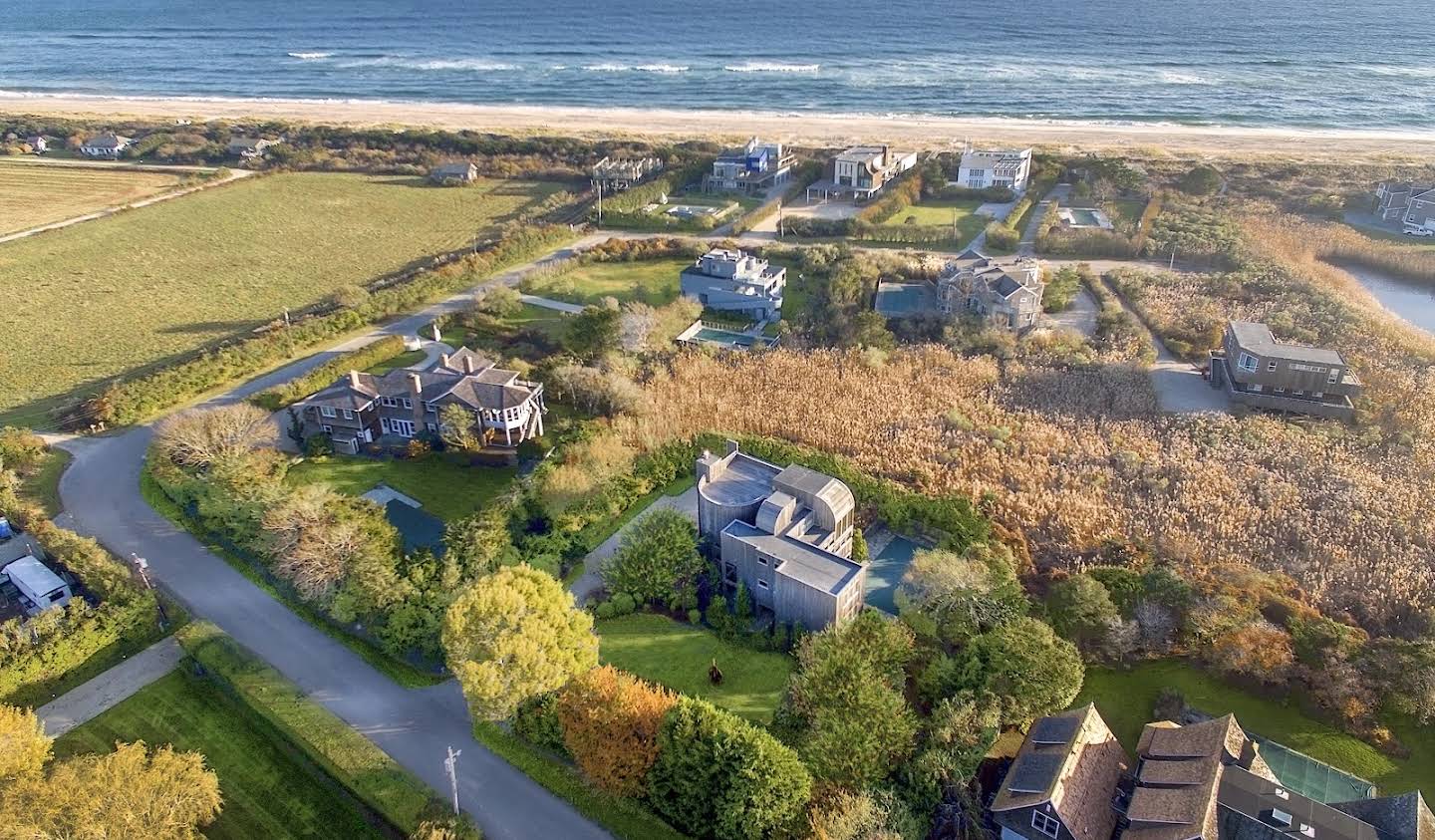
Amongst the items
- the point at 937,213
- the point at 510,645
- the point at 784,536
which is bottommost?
the point at 510,645

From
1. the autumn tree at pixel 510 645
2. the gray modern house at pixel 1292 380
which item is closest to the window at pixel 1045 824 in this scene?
the autumn tree at pixel 510 645

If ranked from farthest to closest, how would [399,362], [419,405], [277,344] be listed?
[399,362], [277,344], [419,405]

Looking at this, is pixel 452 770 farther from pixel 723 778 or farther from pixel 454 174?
pixel 454 174

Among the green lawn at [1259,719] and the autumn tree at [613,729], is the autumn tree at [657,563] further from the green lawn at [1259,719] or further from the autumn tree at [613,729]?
the green lawn at [1259,719]

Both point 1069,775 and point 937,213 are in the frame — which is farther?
point 937,213

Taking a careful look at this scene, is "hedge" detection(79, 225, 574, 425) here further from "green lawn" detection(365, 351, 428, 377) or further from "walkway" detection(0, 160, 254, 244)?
"walkway" detection(0, 160, 254, 244)

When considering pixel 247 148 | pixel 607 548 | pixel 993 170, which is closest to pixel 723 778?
pixel 607 548

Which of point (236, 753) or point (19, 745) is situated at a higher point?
point (19, 745)

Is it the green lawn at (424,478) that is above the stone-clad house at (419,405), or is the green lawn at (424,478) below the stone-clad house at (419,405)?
below
